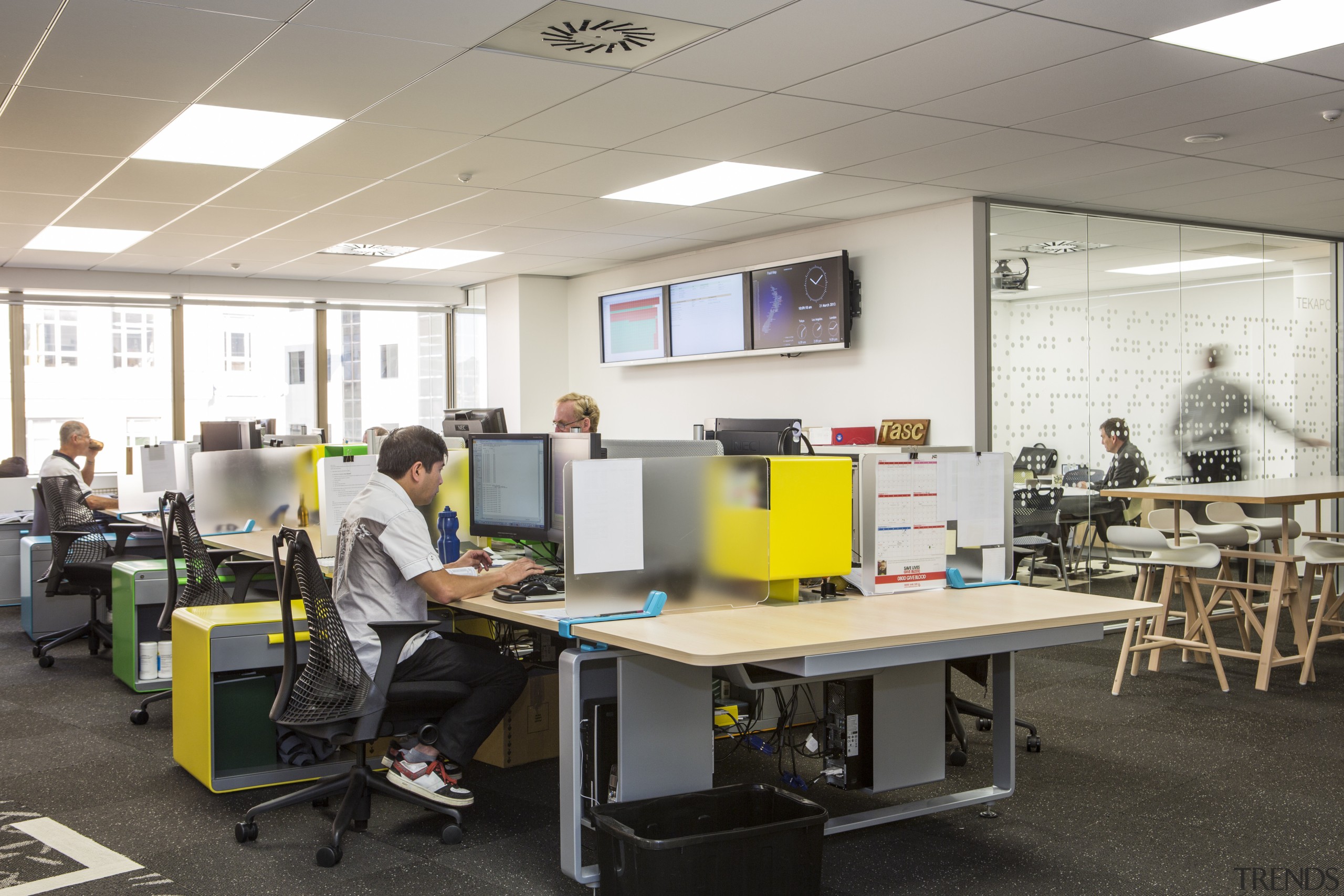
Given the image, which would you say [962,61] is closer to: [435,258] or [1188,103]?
[1188,103]

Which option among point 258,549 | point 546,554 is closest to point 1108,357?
point 546,554

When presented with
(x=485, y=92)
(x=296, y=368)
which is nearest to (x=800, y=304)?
(x=485, y=92)

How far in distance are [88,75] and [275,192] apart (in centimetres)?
197

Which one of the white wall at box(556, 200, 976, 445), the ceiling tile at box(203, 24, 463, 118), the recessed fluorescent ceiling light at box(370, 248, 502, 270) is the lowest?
the white wall at box(556, 200, 976, 445)

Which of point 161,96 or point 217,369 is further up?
point 161,96

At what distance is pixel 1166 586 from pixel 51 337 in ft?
28.7

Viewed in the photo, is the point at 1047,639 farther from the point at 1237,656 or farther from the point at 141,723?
the point at 141,723

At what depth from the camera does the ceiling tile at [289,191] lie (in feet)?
17.9

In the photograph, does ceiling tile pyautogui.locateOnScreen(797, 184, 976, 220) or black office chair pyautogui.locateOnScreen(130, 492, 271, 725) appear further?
ceiling tile pyautogui.locateOnScreen(797, 184, 976, 220)

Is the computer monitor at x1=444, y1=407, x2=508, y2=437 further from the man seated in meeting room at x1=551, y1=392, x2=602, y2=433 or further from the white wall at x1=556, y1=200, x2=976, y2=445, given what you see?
the white wall at x1=556, y1=200, x2=976, y2=445

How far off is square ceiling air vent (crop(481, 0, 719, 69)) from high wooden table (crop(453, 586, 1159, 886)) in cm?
184

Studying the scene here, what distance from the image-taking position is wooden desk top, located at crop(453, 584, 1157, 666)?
245cm

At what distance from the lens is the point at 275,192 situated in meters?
5.80

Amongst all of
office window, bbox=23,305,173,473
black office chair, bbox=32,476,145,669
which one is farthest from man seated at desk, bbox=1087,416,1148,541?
office window, bbox=23,305,173,473
